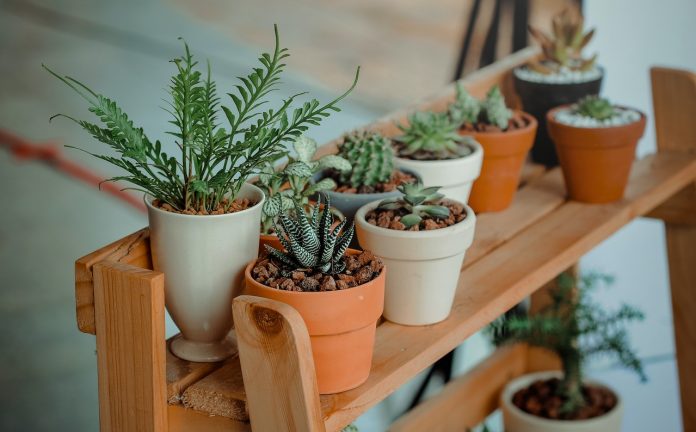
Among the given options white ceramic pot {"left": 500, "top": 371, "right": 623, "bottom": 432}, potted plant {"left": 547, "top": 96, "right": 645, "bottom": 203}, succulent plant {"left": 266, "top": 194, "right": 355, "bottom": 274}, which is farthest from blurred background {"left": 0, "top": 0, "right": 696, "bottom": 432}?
succulent plant {"left": 266, "top": 194, "right": 355, "bottom": 274}

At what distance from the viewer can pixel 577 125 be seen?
4.99 feet

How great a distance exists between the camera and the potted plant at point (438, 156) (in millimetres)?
1299

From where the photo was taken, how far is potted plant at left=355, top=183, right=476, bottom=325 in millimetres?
1072

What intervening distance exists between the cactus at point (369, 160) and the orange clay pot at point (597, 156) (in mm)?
413

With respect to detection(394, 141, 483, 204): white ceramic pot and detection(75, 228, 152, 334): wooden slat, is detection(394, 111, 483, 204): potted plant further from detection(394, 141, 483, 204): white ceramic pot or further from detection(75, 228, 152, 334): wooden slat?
detection(75, 228, 152, 334): wooden slat

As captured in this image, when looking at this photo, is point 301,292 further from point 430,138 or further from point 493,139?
point 493,139

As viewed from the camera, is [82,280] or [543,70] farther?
[543,70]

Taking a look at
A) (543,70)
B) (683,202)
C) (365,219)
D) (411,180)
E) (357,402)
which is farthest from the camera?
(683,202)

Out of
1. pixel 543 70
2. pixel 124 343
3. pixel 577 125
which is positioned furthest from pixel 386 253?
pixel 543 70

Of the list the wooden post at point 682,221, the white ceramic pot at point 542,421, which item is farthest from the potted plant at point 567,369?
the wooden post at point 682,221

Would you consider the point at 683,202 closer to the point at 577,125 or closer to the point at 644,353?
the point at 577,125

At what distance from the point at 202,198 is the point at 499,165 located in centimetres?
59

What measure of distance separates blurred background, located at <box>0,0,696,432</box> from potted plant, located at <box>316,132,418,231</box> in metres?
0.98

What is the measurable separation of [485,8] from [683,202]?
0.78m
